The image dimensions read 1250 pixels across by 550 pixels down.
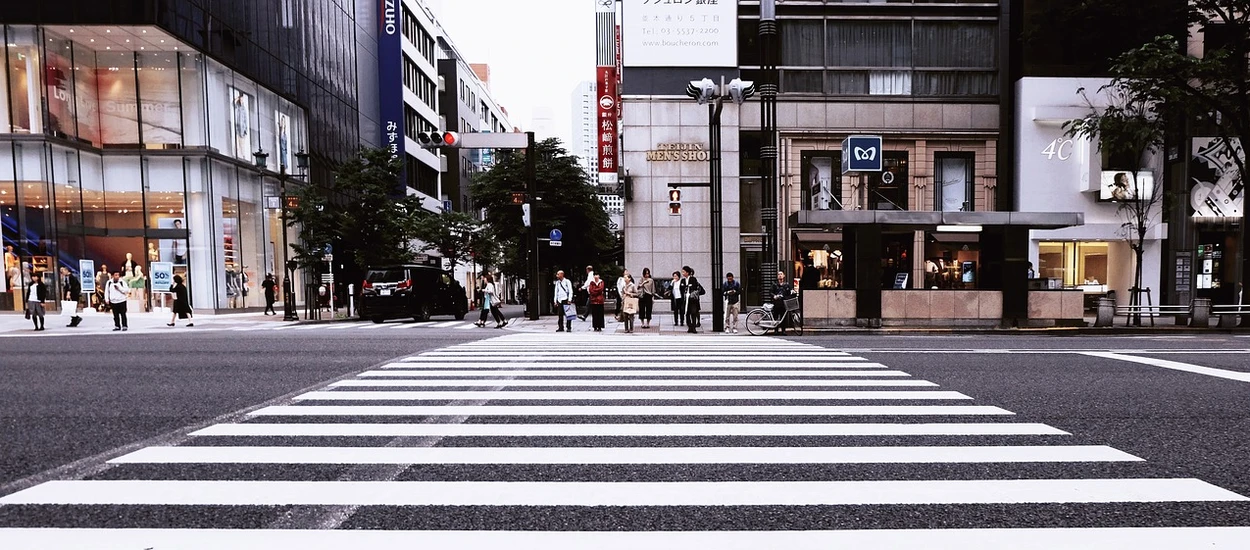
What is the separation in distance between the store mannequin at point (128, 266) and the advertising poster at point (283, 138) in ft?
26.8

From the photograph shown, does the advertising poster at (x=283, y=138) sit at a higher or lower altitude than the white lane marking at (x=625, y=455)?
higher

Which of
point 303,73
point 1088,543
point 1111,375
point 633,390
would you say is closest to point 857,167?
point 1111,375

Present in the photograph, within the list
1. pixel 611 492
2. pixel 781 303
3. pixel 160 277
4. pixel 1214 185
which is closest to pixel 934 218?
pixel 781 303

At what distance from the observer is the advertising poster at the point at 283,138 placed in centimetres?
3098

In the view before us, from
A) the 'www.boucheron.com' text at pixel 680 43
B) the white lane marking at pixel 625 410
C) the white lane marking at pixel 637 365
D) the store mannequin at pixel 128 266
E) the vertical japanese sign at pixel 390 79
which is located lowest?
the white lane marking at pixel 637 365

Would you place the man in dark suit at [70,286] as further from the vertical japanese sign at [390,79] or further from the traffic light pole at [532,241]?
the vertical japanese sign at [390,79]

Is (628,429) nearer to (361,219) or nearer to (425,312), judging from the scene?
(425,312)

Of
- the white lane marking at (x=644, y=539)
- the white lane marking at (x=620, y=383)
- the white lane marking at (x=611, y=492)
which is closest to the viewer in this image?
the white lane marking at (x=644, y=539)

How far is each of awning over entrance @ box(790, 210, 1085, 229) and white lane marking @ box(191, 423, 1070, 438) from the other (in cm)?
1175

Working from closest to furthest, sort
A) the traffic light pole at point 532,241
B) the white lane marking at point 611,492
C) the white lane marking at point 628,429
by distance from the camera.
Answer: the white lane marking at point 611,492
the white lane marking at point 628,429
the traffic light pole at point 532,241

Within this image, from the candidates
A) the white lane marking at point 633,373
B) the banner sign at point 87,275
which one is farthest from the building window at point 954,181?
the banner sign at point 87,275

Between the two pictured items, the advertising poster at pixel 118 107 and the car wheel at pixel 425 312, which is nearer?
the car wheel at pixel 425 312

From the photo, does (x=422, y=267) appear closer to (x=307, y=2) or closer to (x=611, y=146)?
(x=611, y=146)

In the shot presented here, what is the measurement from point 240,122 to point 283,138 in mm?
4096
